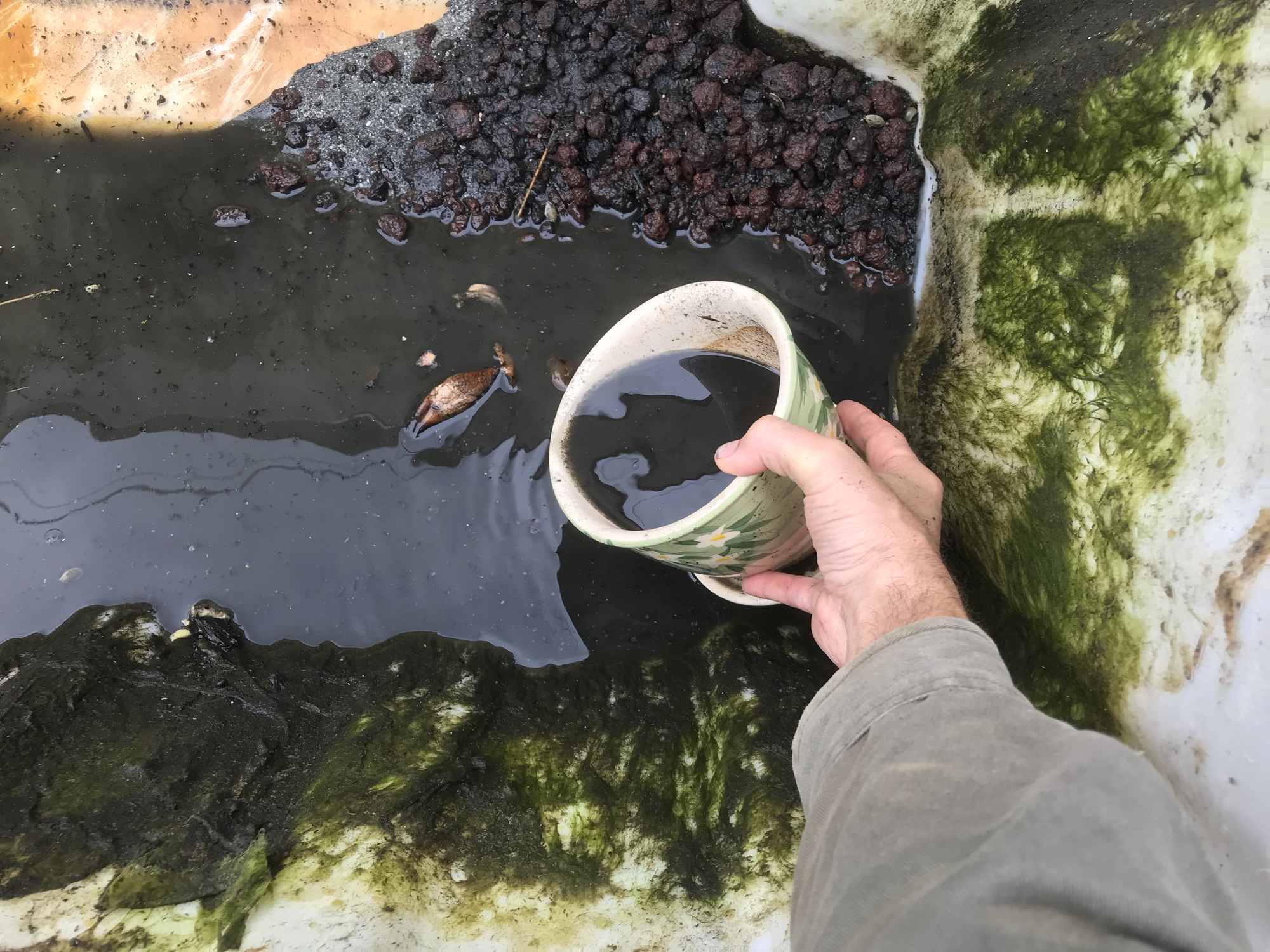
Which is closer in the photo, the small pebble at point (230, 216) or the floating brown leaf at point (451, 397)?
the floating brown leaf at point (451, 397)

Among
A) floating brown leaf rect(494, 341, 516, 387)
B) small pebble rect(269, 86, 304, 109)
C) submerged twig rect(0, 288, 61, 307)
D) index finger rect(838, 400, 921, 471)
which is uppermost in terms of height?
small pebble rect(269, 86, 304, 109)

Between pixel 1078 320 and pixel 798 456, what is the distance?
2.84ft

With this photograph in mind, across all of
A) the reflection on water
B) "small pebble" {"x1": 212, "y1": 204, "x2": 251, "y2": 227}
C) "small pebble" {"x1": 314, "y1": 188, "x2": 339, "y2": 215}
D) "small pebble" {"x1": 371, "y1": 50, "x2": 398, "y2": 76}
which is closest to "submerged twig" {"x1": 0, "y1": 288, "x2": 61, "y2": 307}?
"small pebble" {"x1": 212, "y1": 204, "x2": 251, "y2": 227}

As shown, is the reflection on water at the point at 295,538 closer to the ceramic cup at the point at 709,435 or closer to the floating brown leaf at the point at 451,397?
the floating brown leaf at the point at 451,397

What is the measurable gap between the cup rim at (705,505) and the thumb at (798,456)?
41mm

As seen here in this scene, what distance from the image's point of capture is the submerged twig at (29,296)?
2.62 m

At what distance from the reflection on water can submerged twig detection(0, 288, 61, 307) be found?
0.54 metres

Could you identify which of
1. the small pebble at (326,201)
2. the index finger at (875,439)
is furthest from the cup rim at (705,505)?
the small pebble at (326,201)

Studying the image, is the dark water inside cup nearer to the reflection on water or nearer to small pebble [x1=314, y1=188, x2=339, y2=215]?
the reflection on water

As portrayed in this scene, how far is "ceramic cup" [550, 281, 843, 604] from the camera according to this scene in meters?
1.47

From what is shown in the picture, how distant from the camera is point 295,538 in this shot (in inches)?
96.1

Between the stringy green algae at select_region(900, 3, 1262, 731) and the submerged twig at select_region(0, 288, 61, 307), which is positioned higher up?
the stringy green algae at select_region(900, 3, 1262, 731)

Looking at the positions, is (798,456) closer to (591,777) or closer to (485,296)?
(591,777)

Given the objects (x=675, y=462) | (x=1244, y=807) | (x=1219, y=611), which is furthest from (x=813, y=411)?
(x=1244, y=807)
